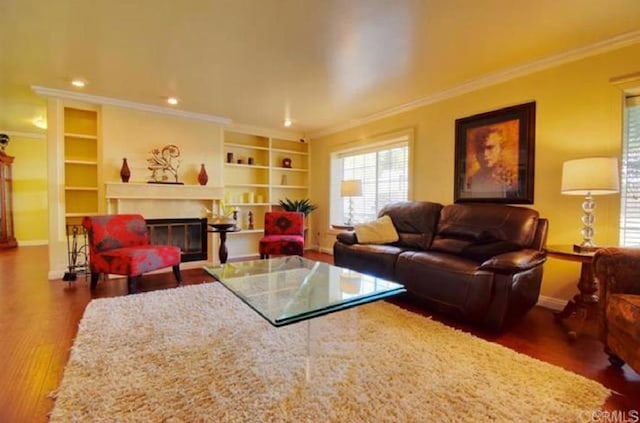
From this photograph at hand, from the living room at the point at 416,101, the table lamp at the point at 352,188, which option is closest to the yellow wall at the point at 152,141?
the living room at the point at 416,101

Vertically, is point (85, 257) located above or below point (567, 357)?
above

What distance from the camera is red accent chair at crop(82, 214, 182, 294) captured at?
3115 millimetres

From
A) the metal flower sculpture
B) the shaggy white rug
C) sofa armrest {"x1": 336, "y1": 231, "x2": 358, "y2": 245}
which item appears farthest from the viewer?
the metal flower sculpture

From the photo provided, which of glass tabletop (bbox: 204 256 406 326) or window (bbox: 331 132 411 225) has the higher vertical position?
window (bbox: 331 132 411 225)

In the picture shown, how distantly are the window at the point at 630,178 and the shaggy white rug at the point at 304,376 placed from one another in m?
1.54

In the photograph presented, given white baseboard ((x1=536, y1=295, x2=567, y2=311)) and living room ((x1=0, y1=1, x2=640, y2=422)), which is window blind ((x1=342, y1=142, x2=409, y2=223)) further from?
white baseboard ((x1=536, y1=295, x2=567, y2=311))

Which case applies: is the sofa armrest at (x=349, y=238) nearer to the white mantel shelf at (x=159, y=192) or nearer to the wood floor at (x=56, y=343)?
the wood floor at (x=56, y=343)

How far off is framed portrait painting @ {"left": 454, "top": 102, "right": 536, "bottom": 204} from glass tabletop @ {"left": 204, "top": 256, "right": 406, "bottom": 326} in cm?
191

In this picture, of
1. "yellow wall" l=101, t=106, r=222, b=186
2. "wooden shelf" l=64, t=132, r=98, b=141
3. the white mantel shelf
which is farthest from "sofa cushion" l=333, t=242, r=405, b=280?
"wooden shelf" l=64, t=132, r=98, b=141

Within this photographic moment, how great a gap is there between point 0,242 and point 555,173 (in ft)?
30.9

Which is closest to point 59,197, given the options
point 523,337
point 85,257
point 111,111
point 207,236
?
point 85,257

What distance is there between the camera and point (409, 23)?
2.26m

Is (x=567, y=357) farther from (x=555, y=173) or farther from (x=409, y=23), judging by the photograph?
(x=409, y=23)

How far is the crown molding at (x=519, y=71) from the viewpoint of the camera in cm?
246
